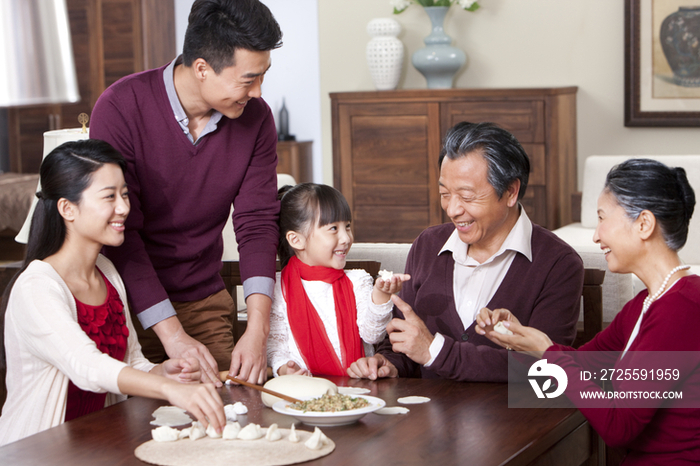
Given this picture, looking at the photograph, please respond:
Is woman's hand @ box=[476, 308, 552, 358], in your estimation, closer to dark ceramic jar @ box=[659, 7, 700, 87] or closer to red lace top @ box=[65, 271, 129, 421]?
red lace top @ box=[65, 271, 129, 421]

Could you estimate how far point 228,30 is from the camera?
1.85m

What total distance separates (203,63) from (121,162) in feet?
1.00

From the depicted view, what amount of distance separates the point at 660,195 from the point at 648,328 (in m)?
0.26

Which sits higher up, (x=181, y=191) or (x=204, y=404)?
A: (x=181, y=191)

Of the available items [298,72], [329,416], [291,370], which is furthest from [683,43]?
[329,416]

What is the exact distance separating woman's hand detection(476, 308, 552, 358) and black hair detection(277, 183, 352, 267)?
1.79 ft

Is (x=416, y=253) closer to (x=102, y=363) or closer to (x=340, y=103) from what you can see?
(x=102, y=363)

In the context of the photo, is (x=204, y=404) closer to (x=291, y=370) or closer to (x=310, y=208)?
(x=291, y=370)

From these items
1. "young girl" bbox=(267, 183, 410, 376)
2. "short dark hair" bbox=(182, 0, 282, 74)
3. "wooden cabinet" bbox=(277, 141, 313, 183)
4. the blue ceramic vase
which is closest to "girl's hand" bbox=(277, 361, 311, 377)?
"young girl" bbox=(267, 183, 410, 376)

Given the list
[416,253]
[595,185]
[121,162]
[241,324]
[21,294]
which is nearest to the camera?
[21,294]

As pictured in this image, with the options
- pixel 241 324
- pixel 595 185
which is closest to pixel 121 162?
pixel 241 324

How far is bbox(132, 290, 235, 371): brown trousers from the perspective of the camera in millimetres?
2156

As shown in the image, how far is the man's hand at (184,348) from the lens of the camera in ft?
5.78

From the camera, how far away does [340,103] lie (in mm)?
5391
